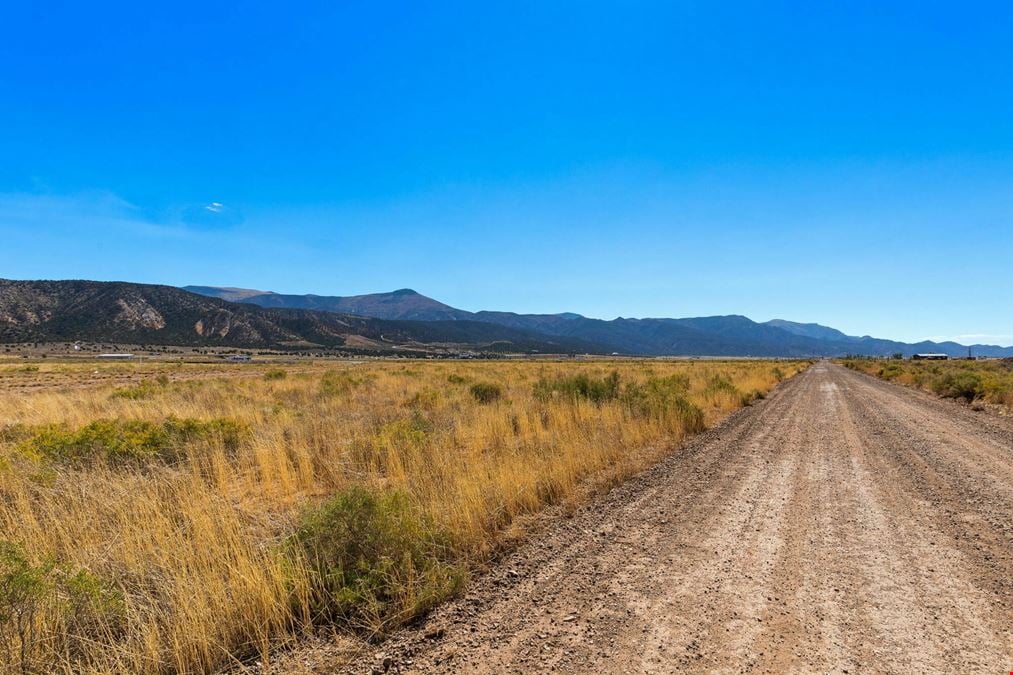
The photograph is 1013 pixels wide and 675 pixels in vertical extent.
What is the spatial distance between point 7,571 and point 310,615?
7.01 feet

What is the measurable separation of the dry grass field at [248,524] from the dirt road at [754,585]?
1.96 ft

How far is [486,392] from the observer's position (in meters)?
18.5

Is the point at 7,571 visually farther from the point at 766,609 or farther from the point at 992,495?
the point at 992,495

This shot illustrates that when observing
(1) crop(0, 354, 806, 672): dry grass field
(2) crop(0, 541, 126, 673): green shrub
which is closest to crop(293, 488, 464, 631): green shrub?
(1) crop(0, 354, 806, 672): dry grass field

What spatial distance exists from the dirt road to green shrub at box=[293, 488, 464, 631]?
28cm

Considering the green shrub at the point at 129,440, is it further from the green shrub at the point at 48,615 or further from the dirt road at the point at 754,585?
the dirt road at the point at 754,585

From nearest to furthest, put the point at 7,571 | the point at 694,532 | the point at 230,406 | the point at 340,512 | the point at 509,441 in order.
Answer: the point at 7,571 → the point at 340,512 → the point at 694,532 → the point at 509,441 → the point at 230,406

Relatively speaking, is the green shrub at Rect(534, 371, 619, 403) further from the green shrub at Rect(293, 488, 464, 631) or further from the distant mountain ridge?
the distant mountain ridge

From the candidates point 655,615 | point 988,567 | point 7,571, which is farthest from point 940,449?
point 7,571

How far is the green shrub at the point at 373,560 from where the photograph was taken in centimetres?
373

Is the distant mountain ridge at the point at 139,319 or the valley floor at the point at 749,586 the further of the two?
the distant mountain ridge at the point at 139,319

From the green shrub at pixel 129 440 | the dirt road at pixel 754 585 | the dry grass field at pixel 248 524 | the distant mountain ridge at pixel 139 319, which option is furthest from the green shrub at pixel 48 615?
the distant mountain ridge at pixel 139 319

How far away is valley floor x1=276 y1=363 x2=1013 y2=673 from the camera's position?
3168 millimetres

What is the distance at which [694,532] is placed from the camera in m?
5.44
